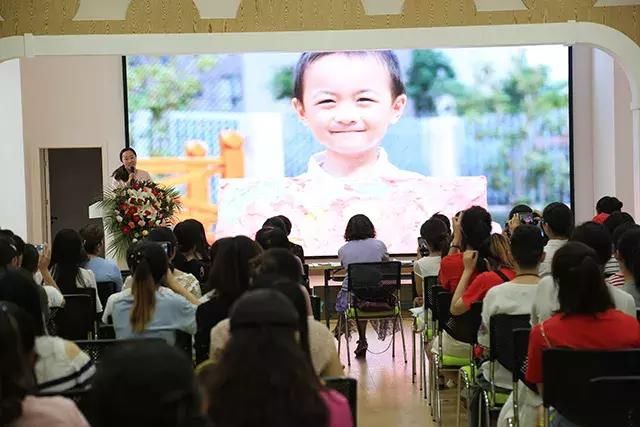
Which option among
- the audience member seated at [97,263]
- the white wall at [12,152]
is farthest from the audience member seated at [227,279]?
the white wall at [12,152]

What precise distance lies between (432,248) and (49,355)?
436cm

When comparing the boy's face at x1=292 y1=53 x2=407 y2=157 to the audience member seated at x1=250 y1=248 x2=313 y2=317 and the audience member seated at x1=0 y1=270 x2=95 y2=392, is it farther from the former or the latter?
the audience member seated at x1=0 y1=270 x2=95 y2=392

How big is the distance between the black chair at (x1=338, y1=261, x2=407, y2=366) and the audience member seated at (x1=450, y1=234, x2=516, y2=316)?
2.31 meters

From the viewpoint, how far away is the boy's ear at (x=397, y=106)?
39.8ft

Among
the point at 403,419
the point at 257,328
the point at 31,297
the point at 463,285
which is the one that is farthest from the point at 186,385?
the point at 403,419

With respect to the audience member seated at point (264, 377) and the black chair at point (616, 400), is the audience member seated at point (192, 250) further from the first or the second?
the audience member seated at point (264, 377)

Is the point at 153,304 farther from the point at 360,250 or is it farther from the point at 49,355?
the point at 360,250

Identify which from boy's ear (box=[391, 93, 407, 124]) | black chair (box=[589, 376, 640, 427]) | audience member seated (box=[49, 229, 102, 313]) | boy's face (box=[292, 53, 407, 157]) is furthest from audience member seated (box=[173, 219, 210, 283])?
boy's ear (box=[391, 93, 407, 124])

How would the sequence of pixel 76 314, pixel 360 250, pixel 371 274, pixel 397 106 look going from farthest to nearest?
pixel 397 106 → pixel 360 250 → pixel 371 274 → pixel 76 314

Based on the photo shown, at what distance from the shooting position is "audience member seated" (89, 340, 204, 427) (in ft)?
5.75

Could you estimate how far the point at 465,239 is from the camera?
5.87m

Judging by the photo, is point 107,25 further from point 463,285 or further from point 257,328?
point 257,328

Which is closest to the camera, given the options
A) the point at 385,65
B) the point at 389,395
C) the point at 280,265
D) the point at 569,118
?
the point at 280,265

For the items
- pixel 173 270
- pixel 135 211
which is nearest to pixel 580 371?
pixel 173 270
